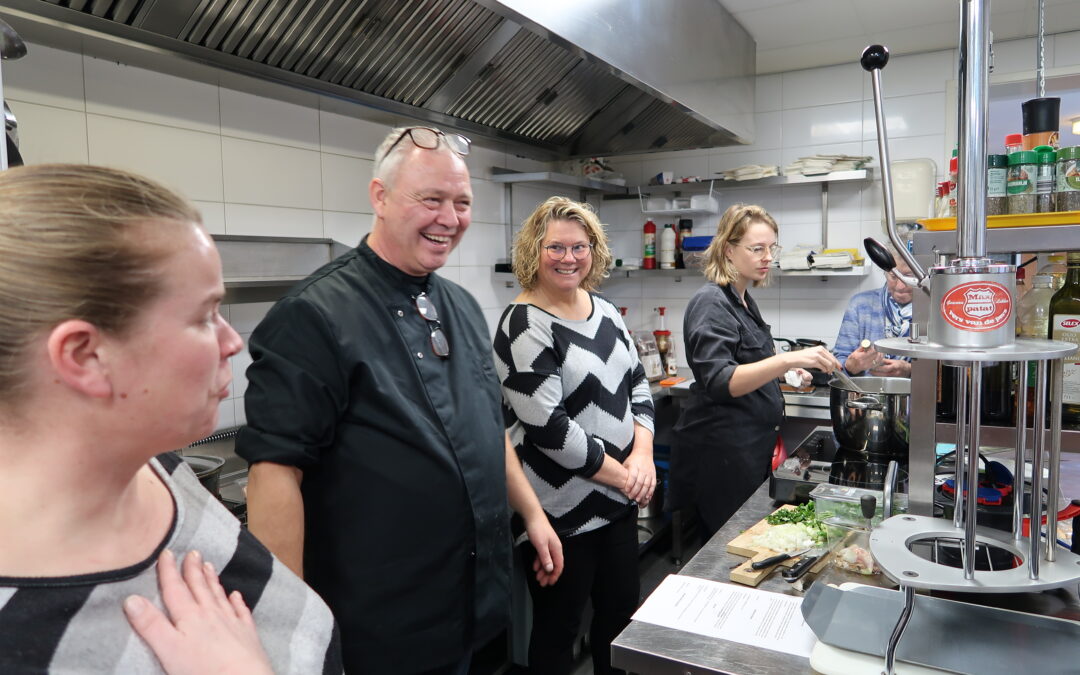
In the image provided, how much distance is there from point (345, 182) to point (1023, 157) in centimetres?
226

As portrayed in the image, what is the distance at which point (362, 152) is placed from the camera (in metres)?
2.82

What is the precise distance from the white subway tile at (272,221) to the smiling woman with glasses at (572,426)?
93 cm

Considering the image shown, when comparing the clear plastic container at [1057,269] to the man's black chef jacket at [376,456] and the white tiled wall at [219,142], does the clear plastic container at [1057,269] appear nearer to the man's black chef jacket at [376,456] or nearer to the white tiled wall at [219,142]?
the man's black chef jacket at [376,456]

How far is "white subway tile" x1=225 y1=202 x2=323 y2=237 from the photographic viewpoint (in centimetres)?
230

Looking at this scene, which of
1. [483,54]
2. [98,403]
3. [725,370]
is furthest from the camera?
[483,54]

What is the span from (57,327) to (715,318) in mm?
2001

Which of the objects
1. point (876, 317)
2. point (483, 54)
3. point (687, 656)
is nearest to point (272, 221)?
point (483, 54)

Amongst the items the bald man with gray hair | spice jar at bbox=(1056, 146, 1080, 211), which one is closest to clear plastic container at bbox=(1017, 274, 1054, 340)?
spice jar at bbox=(1056, 146, 1080, 211)

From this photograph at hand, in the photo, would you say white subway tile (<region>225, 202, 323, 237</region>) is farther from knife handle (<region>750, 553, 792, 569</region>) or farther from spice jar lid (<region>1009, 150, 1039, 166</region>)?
spice jar lid (<region>1009, 150, 1039, 166</region>)

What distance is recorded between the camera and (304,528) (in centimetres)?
128

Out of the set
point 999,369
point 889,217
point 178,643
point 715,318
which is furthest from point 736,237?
point 178,643

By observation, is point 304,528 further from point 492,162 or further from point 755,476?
point 492,162

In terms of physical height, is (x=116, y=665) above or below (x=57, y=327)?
below

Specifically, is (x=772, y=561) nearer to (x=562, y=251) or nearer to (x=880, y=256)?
(x=880, y=256)
